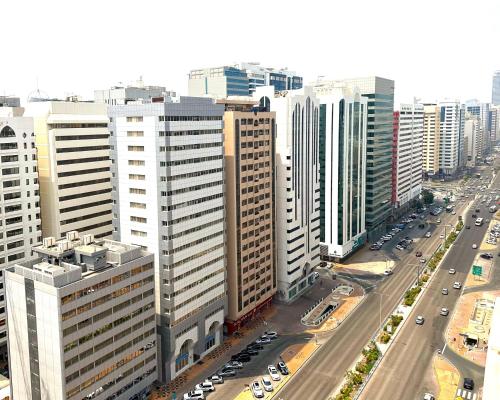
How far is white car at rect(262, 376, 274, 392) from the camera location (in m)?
98.4

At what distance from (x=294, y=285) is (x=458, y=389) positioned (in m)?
56.3

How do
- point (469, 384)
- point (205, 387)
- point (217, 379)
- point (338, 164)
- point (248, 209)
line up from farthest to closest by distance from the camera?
point (338, 164)
point (248, 209)
point (217, 379)
point (205, 387)
point (469, 384)

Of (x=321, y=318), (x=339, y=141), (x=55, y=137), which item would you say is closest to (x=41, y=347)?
(x=55, y=137)

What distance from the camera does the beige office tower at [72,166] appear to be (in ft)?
400

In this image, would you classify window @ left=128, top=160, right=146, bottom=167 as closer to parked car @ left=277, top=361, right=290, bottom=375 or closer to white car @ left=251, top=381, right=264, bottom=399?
white car @ left=251, top=381, right=264, bottom=399

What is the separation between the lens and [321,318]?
130 m

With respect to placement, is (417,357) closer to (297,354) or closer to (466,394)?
(466,394)

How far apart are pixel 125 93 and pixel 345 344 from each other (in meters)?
103

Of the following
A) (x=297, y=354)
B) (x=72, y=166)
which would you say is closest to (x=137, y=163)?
(x=72, y=166)

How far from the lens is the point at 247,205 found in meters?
123

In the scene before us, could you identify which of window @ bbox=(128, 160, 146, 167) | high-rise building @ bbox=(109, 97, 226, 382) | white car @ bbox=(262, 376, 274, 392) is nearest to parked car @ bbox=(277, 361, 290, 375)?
white car @ bbox=(262, 376, 274, 392)

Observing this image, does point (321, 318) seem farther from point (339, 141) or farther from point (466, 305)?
point (339, 141)

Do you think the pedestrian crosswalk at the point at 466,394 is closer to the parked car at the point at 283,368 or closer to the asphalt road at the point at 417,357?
the asphalt road at the point at 417,357

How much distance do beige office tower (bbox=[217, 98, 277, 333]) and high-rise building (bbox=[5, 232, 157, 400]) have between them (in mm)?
30541
